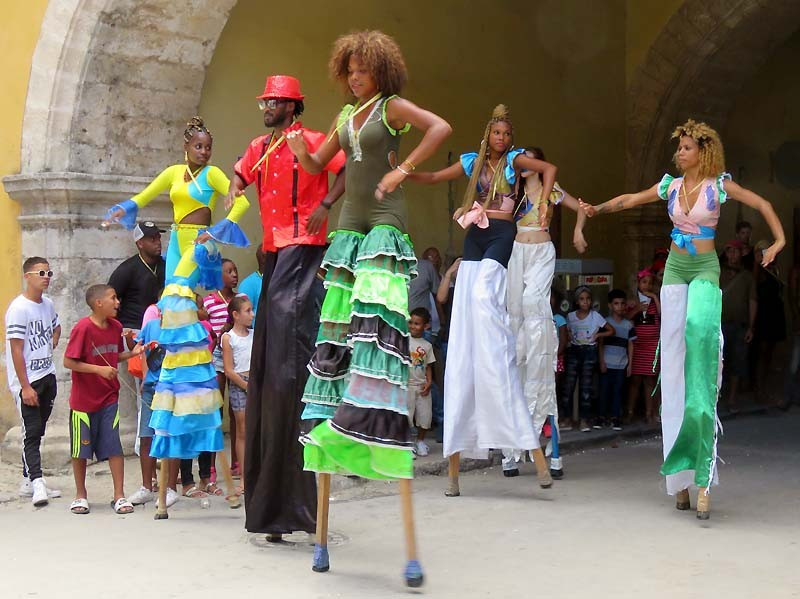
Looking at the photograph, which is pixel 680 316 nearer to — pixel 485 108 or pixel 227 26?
pixel 227 26

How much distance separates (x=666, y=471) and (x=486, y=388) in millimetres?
1179

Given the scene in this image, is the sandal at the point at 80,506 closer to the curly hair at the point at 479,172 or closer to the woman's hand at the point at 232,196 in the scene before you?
the woman's hand at the point at 232,196

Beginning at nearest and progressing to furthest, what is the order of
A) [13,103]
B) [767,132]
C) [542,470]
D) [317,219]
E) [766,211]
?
[317,219], [766,211], [542,470], [13,103], [767,132]

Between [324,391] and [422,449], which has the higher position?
[324,391]

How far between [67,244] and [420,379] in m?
2.62

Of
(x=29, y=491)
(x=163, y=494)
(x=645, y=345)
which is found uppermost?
(x=645, y=345)

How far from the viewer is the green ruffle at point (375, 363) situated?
4684 millimetres

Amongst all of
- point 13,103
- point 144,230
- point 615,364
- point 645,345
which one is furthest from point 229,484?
→ point 645,345

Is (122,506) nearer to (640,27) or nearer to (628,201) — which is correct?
(628,201)

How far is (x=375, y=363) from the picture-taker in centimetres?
470

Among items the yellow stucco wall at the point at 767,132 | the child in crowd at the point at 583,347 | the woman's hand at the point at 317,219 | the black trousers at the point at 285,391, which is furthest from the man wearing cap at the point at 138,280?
the yellow stucco wall at the point at 767,132

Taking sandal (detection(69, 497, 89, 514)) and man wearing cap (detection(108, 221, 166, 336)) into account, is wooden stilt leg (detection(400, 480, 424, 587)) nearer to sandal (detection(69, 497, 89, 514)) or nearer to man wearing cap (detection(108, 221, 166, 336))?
sandal (detection(69, 497, 89, 514))

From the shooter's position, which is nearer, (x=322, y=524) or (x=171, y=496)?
(x=322, y=524)

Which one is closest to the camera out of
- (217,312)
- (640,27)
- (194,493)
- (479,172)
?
(194,493)
